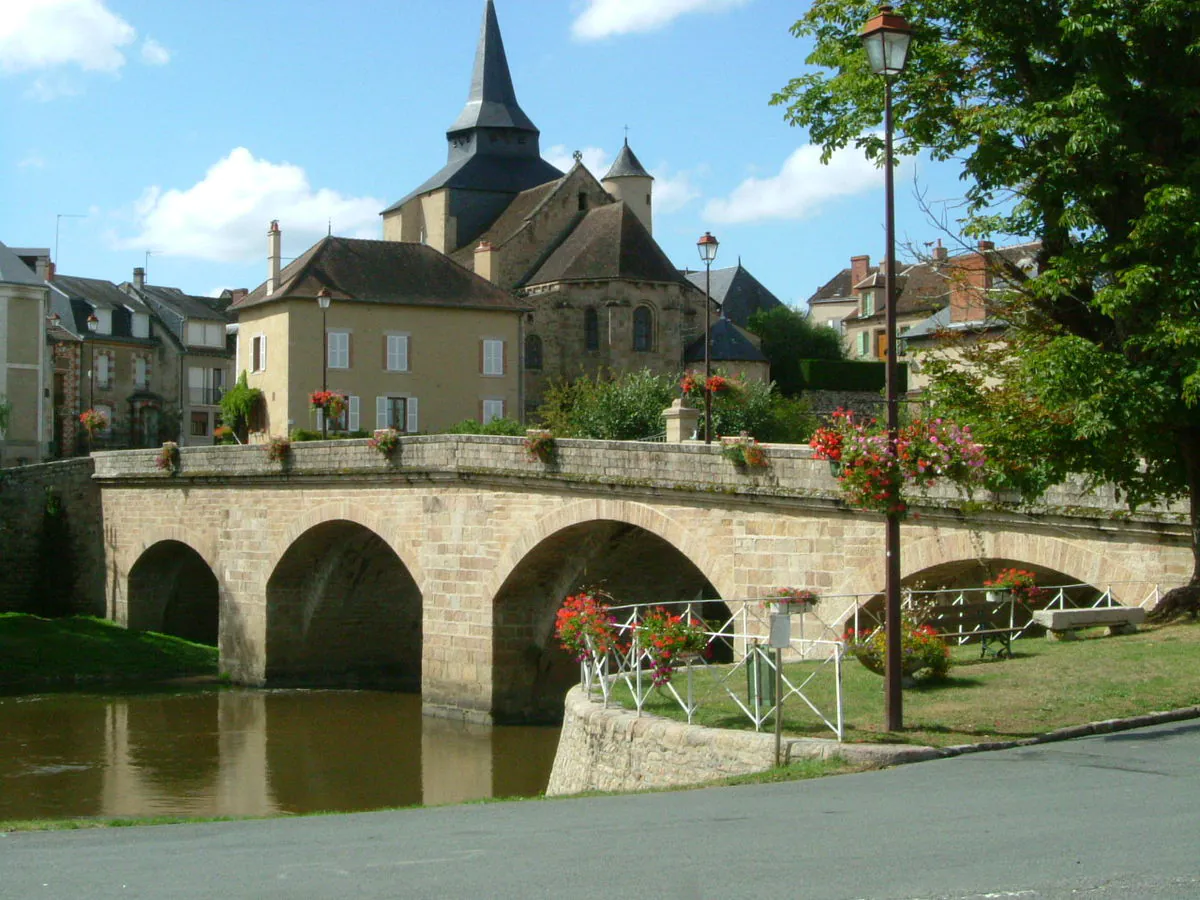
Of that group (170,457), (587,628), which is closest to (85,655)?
(170,457)

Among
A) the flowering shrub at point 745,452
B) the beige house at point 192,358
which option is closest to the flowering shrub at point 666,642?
the flowering shrub at point 745,452

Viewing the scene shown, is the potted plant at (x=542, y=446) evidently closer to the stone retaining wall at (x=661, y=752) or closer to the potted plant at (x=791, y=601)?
the potted plant at (x=791, y=601)

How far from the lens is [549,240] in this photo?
186 feet

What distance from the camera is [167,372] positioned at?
6291 centimetres

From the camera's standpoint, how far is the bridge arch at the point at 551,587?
23.4m

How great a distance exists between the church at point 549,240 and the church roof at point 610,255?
49 millimetres

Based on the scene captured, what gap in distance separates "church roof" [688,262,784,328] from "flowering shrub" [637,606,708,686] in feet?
193

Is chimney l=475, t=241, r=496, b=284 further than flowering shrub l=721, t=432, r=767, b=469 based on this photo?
Yes

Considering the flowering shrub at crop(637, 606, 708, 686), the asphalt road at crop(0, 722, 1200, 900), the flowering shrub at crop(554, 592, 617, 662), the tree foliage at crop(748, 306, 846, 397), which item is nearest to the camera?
the asphalt road at crop(0, 722, 1200, 900)

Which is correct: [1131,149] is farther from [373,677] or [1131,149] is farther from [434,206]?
[434,206]

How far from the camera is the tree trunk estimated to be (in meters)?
15.2

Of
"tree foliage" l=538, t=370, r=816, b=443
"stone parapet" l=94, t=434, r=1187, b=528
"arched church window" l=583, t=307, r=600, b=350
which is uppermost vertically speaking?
"arched church window" l=583, t=307, r=600, b=350

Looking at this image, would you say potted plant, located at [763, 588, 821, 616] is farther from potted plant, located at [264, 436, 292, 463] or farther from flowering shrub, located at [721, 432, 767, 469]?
potted plant, located at [264, 436, 292, 463]

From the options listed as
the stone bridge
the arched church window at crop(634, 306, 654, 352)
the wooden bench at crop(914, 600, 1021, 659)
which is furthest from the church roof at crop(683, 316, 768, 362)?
the wooden bench at crop(914, 600, 1021, 659)
